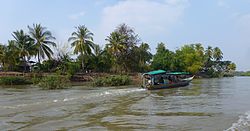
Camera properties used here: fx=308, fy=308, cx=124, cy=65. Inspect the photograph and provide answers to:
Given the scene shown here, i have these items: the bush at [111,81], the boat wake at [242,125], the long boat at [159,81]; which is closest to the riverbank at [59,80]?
the bush at [111,81]

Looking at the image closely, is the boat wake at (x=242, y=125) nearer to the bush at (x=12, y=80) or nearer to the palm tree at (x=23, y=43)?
the bush at (x=12, y=80)

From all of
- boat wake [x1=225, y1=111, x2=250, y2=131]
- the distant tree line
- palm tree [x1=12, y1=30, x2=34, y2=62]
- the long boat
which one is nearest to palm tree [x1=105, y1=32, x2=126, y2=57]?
the distant tree line

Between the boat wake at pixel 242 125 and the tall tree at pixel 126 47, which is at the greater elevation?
the tall tree at pixel 126 47

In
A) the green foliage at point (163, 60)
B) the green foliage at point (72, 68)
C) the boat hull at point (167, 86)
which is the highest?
the green foliage at point (163, 60)

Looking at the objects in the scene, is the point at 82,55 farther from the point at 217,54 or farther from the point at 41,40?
the point at 217,54

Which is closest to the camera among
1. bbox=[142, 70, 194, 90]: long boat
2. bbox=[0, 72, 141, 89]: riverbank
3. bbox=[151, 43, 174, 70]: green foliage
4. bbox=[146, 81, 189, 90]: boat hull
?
bbox=[146, 81, 189, 90]: boat hull

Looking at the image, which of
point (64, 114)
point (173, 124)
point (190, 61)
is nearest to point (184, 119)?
point (173, 124)

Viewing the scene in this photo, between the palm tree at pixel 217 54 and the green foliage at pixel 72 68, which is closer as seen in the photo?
the green foliage at pixel 72 68

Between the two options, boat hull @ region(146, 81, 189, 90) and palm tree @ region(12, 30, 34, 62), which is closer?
boat hull @ region(146, 81, 189, 90)

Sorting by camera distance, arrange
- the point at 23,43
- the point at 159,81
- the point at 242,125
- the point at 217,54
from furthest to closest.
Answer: the point at 217,54 < the point at 23,43 < the point at 159,81 < the point at 242,125

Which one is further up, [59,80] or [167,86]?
[59,80]

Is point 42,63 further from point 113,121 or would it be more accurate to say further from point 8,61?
point 113,121

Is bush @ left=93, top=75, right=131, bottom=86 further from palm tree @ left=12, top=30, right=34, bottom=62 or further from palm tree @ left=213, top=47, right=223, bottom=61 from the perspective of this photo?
palm tree @ left=213, top=47, right=223, bottom=61

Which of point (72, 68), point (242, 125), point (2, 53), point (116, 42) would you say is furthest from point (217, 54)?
point (242, 125)
